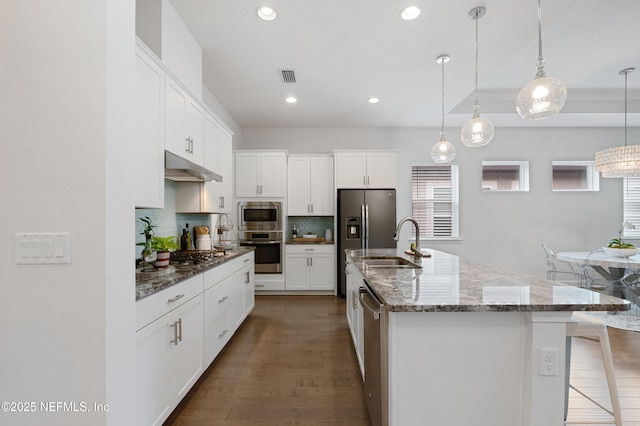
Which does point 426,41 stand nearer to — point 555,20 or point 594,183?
point 555,20

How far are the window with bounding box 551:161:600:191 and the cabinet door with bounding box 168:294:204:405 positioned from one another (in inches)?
246

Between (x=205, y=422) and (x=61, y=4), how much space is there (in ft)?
7.39

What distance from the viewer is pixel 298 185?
497 centimetres

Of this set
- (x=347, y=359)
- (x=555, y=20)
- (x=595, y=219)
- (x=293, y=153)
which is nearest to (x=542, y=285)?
(x=347, y=359)

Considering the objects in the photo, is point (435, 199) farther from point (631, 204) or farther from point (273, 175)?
point (631, 204)

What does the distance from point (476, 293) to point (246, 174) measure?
13.7 feet

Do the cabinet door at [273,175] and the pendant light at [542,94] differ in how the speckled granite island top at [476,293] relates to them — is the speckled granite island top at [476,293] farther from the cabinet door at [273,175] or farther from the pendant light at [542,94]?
the cabinet door at [273,175]

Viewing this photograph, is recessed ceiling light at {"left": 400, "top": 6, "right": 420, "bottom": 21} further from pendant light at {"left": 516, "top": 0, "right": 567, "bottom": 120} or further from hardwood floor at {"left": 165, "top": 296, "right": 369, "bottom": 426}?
hardwood floor at {"left": 165, "top": 296, "right": 369, "bottom": 426}

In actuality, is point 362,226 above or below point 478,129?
below

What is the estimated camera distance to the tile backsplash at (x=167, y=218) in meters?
2.28

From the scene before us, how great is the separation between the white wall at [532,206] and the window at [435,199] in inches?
5.3

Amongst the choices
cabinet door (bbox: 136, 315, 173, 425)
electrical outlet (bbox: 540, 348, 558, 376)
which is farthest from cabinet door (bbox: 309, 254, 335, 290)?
electrical outlet (bbox: 540, 348, 558, 376)

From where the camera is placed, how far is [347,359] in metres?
2.54

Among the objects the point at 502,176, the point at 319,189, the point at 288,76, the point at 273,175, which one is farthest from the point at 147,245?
the point at 502,176
